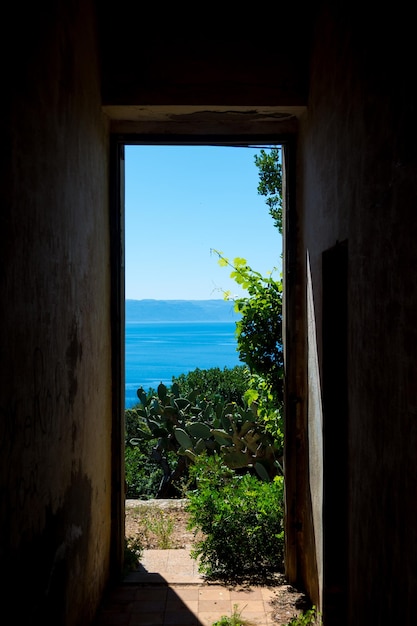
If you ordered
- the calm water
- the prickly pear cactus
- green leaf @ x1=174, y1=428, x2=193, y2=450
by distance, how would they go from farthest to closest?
1. the calm water
2. green leaf @ x1=174, y1=428, x2=193, y2=450
3. the prickly pear cactus

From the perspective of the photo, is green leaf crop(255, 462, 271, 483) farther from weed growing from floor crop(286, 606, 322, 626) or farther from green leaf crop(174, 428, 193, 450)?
weed growing from floor crop(286, 606, 322, 626)

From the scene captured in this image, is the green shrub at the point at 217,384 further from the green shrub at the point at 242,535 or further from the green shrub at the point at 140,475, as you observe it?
the green shrub at the point at 242,535

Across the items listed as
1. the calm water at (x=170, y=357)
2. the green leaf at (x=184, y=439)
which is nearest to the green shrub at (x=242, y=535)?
the green leaf at (x=184, y=439)

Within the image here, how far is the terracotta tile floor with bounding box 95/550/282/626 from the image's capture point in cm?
363

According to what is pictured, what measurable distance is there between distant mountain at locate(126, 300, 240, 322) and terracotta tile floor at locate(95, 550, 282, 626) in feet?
436

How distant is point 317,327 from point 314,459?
2.66ft

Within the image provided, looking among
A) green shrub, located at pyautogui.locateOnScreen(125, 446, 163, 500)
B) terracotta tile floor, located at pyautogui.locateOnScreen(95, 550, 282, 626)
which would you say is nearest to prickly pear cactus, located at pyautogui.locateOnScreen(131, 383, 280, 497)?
green shrub, located at pyautogui.locateOnScreen(125, 446, 163, 500)
